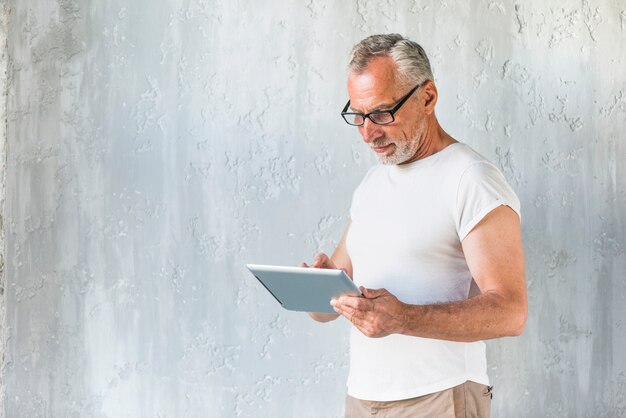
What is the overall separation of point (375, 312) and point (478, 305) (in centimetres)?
24

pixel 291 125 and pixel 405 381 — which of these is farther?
pixel 291 125

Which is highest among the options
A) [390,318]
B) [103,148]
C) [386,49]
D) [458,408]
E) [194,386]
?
[386,49]

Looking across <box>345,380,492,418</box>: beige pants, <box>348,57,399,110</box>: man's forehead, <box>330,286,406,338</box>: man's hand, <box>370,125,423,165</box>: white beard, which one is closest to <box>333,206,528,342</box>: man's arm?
<box>330,286,406,338</box>: man's hand

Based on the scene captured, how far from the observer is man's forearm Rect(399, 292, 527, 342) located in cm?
Result: 165

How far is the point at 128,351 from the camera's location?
9.78 feet

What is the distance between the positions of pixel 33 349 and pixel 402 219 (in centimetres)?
175

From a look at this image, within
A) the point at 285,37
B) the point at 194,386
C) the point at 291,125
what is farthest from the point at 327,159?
the point at 194,386

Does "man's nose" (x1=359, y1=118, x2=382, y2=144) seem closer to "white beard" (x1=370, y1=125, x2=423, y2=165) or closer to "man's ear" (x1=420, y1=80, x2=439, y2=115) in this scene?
"white beard" (x1=370, y1=125, x2=423, y2=165)

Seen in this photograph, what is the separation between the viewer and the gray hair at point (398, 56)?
1926mm

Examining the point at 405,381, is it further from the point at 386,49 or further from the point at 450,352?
the point at 386,49

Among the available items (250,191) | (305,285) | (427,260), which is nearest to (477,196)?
(427,260)

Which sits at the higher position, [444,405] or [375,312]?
[375,312]

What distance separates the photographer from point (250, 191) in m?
2.97

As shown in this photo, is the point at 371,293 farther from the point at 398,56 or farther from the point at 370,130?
the point at 398,56
